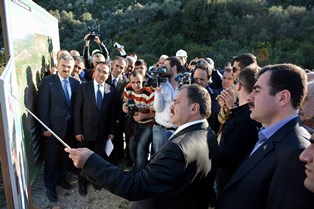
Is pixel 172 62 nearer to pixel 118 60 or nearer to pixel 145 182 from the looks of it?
pixel 118 60

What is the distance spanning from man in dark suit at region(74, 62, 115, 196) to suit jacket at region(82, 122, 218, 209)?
2.54 m

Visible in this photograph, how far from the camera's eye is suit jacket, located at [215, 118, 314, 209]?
5.45 feet

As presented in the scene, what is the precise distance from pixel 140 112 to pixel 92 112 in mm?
733

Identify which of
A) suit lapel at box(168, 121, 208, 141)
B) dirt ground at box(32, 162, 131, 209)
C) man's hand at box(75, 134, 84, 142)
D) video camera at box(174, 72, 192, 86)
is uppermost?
video camera at box(174, 72, 192, 86)

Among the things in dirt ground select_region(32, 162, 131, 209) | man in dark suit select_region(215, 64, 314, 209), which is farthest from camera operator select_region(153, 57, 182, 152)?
man in dark suit select_region(215, 64, 314, 209)

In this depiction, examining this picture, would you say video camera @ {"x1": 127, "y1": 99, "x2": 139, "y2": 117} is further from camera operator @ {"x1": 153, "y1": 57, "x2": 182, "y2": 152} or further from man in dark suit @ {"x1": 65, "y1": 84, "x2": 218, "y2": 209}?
man in dark suit @ {"x1": 65, "y1": 84, "x2": 218, "y2": 209}

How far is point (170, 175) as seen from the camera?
6.38ft

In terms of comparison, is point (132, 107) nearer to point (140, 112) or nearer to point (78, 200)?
point (140, 112)

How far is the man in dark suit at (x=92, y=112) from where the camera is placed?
4.56m

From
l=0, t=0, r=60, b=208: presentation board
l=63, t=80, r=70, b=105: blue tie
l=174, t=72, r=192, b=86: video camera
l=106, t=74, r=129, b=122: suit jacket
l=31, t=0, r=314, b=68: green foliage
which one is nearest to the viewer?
l=0, t=0, r=60, b=208: presentation board

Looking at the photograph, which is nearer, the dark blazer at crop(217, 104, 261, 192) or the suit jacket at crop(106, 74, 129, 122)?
the dark blazer at crop(217, 104, 261, 192)

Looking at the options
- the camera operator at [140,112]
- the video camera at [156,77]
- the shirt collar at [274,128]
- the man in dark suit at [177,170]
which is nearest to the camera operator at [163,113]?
the video camera at [156,77]

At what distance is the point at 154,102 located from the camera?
432 centimetres

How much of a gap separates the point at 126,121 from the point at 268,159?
348 cm
